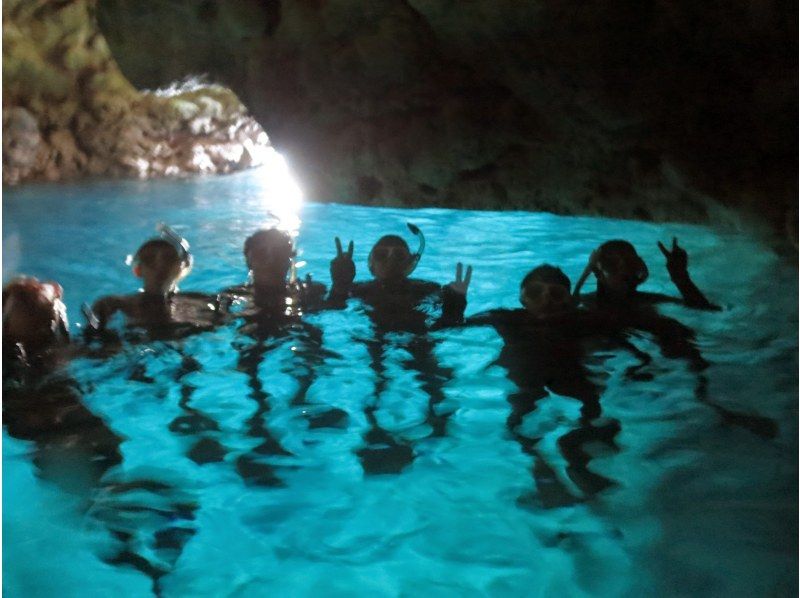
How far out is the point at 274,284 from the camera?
5328mm

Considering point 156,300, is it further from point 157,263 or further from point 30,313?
point 30,313

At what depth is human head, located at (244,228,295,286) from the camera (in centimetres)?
503

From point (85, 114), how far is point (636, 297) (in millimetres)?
14268

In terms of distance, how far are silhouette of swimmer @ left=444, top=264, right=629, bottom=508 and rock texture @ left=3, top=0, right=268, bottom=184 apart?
435 inches

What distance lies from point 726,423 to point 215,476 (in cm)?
265

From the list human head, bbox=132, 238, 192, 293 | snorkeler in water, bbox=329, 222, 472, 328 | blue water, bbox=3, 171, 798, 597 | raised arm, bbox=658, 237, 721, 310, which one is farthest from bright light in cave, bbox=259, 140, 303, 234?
raised arm, bbox=658, 237, 721, 310

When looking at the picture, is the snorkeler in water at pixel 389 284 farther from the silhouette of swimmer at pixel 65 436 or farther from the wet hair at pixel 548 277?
the silhouette of swimmer at pixel 65 436

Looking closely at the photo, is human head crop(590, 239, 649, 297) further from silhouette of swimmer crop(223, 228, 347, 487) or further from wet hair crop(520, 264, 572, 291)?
silhouette of swimmer crop(223, 228, 347, 487)

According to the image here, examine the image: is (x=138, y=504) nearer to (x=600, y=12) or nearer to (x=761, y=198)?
(x=600, y=12)

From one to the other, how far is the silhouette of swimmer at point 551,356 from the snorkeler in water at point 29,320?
2519 mm

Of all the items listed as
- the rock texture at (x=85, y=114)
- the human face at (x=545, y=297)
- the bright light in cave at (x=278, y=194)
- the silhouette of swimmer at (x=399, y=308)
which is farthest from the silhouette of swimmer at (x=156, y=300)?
the rock texture at (x=85, y=114)

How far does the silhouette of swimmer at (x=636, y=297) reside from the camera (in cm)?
448

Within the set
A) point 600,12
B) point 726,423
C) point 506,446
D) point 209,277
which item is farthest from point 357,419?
point 209,277

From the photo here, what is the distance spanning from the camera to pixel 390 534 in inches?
116
